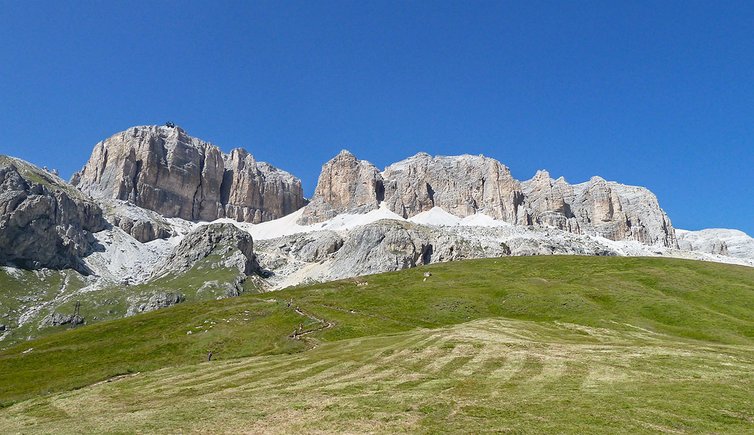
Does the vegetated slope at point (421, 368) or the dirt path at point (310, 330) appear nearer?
the vegetated slope at point (421, 368)

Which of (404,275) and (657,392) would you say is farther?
(404,275)

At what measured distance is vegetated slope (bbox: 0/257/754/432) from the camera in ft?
107

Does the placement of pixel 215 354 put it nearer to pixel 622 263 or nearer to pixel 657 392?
pixel 657 392

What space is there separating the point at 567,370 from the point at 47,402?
5008cm

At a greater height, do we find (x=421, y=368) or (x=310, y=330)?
(x=421, y=368)

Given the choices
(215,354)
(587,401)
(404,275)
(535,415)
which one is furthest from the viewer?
(404,275)

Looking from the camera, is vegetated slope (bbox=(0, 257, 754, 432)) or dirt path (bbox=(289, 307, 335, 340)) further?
dirt path (bbox=(289, 307, 335, 340))

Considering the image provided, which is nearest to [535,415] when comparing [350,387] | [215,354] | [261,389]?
[350,387]

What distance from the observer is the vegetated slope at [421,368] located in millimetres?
32625

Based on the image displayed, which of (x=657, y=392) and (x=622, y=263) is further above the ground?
(x=622, y=263)

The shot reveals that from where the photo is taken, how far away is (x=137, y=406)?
41094mm

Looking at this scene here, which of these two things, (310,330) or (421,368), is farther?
Result: (310,330)

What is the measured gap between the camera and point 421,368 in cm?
5056

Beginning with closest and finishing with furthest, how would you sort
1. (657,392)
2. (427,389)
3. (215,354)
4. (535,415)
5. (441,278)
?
(535,415) < (657,392) < (427,389) < (215,354) < (441,278)
